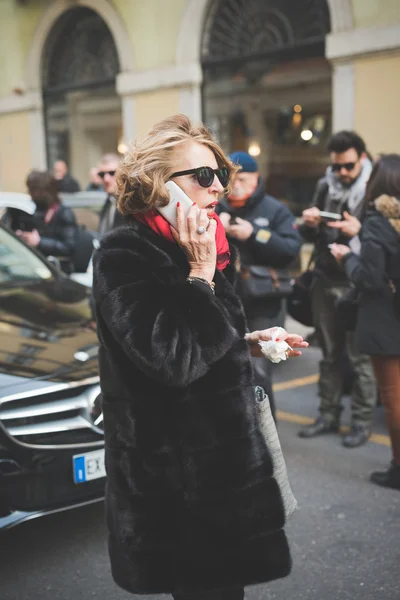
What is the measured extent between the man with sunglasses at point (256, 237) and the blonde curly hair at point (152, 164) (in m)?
2.36

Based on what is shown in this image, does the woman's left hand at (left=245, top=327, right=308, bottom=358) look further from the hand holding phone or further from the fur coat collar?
the fur coat collar

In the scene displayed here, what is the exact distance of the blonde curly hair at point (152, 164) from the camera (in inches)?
79.6

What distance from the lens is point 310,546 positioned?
3.53 m

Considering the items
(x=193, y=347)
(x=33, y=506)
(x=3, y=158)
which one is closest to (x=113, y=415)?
(x=193, y=347)

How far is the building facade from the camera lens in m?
9.70

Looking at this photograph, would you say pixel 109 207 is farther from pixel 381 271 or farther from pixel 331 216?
pixel 381 271

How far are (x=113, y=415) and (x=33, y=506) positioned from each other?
135 centimetres

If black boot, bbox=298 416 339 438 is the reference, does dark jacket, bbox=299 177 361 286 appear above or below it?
above

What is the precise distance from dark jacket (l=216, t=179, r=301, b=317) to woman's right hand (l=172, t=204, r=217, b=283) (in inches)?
98.7

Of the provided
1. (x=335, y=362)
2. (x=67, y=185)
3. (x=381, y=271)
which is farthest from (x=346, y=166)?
(x=67, y=185)

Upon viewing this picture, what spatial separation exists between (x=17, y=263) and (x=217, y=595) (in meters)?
3.30

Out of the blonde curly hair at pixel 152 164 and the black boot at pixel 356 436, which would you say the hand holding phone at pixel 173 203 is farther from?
the black boot at pixel 356 436

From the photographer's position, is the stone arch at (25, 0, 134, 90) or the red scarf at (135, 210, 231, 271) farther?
the stone arch at (25, 0, 134, 90)

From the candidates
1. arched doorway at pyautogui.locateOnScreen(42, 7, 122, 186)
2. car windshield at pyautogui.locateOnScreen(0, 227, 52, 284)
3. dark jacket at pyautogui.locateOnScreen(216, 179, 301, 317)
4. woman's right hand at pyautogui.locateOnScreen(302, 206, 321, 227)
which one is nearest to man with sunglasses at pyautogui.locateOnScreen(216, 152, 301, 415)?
dark jacket at pyautogui.locateOnScreen(216, 179, 301, 317)
